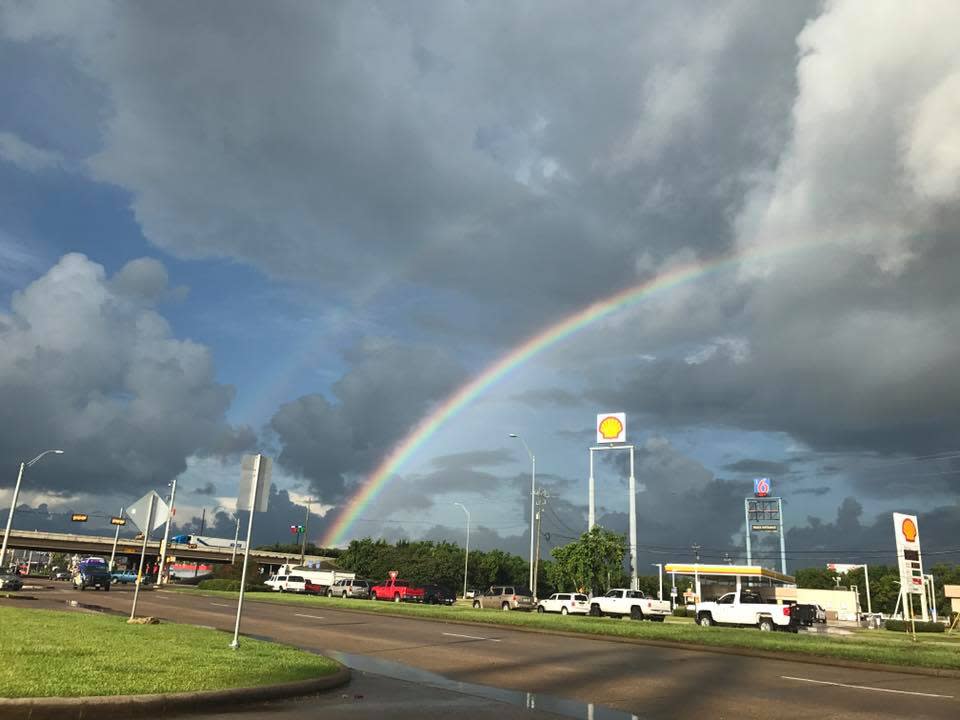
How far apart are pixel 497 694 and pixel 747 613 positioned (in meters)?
26.7

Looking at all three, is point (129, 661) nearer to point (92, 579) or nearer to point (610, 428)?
point (92, 579)

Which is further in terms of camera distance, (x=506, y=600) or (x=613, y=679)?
(x=506, y=600)

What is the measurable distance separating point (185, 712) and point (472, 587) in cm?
11543

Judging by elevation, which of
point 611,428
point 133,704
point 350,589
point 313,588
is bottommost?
point 313,588

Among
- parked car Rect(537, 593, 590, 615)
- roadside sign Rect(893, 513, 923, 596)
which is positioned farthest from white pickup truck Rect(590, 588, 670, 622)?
roadside sign Rect(893, 513, 923, 596)

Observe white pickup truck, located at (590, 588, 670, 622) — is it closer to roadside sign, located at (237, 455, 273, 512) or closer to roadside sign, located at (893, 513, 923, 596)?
roadside sign, located at (893, 513, 923, 596)

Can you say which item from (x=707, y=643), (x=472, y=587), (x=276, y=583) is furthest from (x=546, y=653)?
(x=472, y=587)

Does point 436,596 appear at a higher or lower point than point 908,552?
lower

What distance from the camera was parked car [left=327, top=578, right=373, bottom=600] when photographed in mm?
63438

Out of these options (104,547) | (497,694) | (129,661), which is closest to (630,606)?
(497,694)

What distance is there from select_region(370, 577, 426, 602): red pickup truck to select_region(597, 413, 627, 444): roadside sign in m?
35.2

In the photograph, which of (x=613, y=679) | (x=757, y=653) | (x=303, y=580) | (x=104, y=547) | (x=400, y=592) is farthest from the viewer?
(x=104, y=547)

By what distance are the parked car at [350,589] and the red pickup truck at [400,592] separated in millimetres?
1951

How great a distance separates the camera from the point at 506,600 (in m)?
53.7
